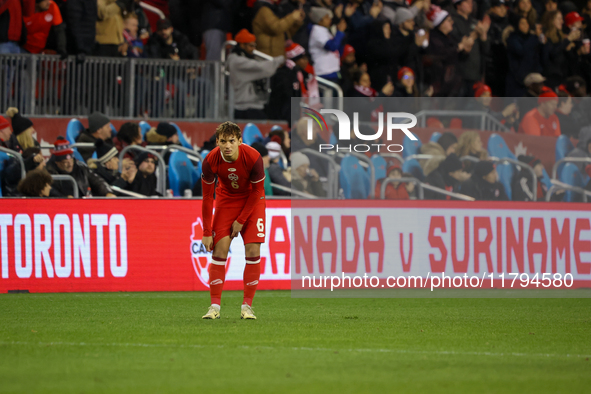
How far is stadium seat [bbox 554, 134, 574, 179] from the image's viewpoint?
14.9 m

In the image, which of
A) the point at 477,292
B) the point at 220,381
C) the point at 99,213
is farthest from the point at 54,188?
the point at 220,381

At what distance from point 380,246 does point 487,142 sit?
107 inches

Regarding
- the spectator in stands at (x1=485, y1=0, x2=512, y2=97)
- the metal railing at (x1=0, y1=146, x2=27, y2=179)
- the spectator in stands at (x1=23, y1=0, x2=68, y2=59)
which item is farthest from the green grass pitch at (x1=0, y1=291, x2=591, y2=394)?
the spectator in stands at (x1=485, y1=0, x2=512, y2=97)

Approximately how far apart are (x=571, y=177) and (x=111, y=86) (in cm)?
899

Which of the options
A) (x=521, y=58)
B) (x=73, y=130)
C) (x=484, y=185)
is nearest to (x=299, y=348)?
(x=484, y=185)

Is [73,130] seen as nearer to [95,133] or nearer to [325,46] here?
[95,133]

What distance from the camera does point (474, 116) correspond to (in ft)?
48.5

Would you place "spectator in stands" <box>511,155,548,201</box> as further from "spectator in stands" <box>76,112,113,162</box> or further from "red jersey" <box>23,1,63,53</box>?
"red jersey" <box>23,1,63,53</box>

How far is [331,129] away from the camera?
14.4m

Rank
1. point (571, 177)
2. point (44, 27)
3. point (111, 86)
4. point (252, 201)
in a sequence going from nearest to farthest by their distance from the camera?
point (252, 201)
point (571, 177)
point (44, 27)
point (111, 86)

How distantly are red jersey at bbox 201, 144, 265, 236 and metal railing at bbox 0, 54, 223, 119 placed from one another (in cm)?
852

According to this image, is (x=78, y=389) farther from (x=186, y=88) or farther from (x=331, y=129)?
(x=186, y=88)

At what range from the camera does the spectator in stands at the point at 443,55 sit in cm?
1956

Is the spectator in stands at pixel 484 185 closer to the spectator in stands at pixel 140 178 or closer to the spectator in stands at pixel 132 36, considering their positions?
the spectator in stands at pixel 140 178
